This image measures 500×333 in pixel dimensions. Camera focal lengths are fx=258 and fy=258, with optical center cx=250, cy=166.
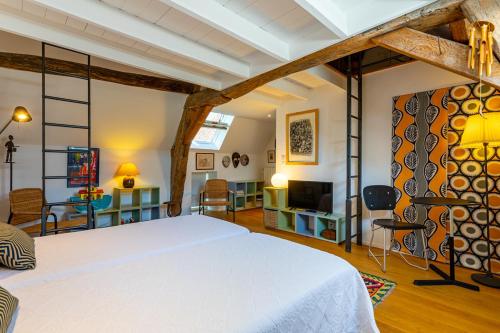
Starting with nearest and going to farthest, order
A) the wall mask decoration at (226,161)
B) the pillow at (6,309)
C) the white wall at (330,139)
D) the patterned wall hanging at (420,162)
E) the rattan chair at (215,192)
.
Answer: the pillow at (6,309)
the patterned wall hanging at (420,162)
the white wall at (330,139)
the rattan chair at (215,192)
the wall mask decoration at (226,161)

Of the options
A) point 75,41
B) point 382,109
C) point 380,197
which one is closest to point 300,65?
point 382,109

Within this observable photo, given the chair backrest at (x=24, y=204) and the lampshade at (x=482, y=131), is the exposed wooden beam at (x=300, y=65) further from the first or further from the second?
the chair backrest at (x=24, y=204)

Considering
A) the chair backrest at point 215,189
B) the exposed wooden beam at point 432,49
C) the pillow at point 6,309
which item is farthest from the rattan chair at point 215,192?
the pillow at point 6,309

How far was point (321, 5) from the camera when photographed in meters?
1.74

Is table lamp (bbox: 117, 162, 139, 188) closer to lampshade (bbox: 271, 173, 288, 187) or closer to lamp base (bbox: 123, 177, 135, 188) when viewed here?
lamp base (bbox: 123, 177, 135, 188)

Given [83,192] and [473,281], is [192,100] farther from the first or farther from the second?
[473,281]

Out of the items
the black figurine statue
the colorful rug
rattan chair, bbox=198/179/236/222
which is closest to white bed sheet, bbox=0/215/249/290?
the colorful rug

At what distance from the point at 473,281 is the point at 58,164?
5.62 m

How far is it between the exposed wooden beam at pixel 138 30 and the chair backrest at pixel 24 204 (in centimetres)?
268

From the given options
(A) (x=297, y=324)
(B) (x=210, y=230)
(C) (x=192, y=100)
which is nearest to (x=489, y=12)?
(A) (x=297, y=324)

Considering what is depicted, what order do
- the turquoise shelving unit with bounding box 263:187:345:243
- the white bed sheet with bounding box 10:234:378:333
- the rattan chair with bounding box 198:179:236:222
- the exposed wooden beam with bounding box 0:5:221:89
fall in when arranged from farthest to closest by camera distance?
the rattan chair with bounding box 198:179:236:222 < the turquoise shelving unit with bounding box 263:187:345:243 < the exposed wooden beam with bounding box 0:5:221:89 < the white bed sheet with bounding box 10:234:378:333

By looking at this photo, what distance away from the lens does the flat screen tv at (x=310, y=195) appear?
397 centimetres

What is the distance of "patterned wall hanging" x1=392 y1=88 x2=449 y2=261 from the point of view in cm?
304

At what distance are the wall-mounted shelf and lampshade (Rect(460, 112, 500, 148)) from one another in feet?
14.8
